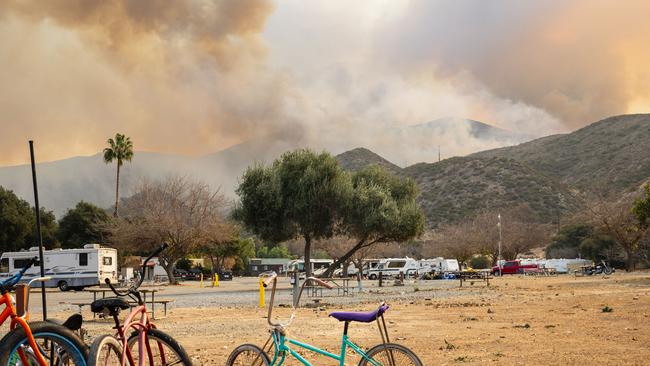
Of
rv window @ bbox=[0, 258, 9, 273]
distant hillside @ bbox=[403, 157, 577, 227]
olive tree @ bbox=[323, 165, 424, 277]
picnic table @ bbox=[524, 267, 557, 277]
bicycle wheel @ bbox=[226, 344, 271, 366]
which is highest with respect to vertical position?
distant hillside @ bbox=[403, 157, 577, 227]

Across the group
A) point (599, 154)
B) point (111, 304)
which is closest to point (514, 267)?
point (111, 304)

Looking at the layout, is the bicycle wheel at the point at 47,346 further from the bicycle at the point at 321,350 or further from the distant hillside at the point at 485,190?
the distant hillside at the point at 485,190

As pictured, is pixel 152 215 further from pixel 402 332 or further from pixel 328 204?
pixel 402 332

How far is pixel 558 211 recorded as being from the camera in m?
115

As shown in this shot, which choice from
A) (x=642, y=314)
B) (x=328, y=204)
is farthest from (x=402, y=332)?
(x=328, y=204)

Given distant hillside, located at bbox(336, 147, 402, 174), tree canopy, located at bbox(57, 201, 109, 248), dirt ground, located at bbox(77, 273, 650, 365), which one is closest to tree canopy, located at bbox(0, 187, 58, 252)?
tree canopy, located at bbox(57, 201, 109, 248)

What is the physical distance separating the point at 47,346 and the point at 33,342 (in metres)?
0.28

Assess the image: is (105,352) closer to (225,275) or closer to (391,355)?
(391,355)

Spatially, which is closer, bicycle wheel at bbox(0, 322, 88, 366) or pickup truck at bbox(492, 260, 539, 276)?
bicycle wheel at bbox(0, 322, 88, 366)

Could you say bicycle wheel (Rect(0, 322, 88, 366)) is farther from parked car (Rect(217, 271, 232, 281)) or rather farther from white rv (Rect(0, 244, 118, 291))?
parked car (Rect(217, 271, 232, 281))

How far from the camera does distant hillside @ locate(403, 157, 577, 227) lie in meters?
117

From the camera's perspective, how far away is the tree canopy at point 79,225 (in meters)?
76.1

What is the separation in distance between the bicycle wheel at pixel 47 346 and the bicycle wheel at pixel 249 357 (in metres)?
1.97

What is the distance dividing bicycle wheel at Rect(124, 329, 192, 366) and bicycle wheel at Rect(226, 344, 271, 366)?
2.87 ft
